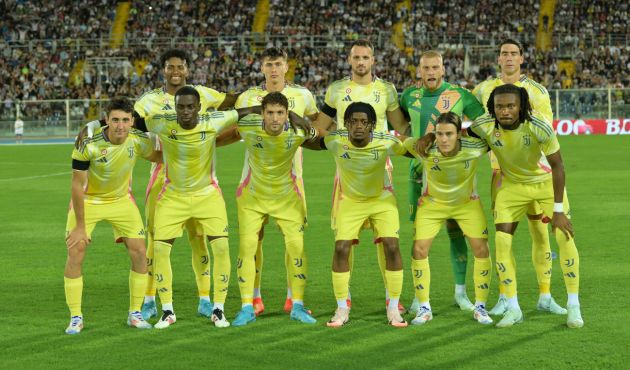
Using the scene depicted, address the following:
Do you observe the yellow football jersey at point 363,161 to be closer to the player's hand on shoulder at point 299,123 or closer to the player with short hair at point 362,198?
the player with short hair at point 362,198

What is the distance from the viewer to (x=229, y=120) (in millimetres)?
7852

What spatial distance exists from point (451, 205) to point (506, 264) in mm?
684

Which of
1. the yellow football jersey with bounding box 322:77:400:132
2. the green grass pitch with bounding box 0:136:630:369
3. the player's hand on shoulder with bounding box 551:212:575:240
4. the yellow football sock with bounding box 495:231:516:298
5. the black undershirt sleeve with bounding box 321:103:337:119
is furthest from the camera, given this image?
the black undershirt sleeve with bounding box 321:103:337:119

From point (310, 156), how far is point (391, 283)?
19004mm

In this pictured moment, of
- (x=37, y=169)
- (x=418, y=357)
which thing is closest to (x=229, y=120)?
(x=418, y=357)

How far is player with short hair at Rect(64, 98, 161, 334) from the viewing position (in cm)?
748

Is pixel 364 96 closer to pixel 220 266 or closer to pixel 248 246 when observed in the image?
pixel 248 246

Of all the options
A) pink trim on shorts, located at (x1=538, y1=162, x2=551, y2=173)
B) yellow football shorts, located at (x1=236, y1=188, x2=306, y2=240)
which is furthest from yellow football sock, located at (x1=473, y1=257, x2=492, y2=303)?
yellow football shorts, located at (x1=236, y1=188, x2=306, y2=240)

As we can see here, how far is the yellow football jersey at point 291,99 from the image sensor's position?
342 inches

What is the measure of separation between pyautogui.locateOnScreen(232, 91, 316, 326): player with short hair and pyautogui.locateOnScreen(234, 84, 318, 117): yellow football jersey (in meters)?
0.74

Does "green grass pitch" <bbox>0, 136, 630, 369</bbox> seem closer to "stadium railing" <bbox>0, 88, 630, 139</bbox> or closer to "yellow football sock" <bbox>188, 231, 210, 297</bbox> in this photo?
"yellow football sock" <bbox>188, 231, 210, 297</bbox>

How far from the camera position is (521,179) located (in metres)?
7.75

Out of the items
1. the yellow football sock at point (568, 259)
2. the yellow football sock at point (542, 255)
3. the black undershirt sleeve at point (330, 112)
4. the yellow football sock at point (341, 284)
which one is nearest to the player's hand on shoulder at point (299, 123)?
the black undershirt sleeve at point (330, 112)

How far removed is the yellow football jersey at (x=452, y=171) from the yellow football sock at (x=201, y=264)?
2039mm
